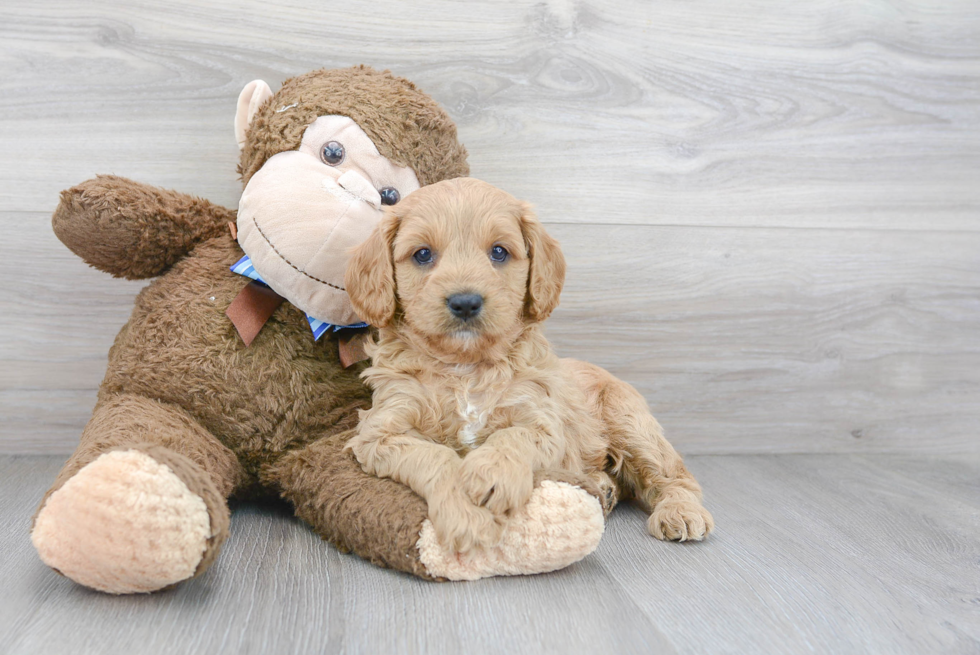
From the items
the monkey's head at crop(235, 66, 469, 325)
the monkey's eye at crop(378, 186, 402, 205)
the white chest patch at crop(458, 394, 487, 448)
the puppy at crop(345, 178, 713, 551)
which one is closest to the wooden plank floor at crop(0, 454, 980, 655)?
the puppy at crop(345, 178, 713, 551)

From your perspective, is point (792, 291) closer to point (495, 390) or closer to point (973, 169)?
point (973, 169)

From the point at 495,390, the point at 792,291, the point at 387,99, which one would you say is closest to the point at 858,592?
the point at 495,390

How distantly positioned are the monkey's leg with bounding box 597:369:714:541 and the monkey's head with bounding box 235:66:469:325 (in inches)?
24.0

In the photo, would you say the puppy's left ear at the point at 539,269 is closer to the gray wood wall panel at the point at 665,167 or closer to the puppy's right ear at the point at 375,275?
the puppy's right ear at the point at 375,275

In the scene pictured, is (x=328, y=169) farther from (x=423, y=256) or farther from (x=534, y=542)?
(x=534, y=542)

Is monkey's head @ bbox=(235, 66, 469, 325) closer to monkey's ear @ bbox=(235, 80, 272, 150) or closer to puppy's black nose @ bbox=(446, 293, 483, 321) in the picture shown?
monkey's ear @ bbox=(235, 80, 272, 150)

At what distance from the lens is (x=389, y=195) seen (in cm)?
151

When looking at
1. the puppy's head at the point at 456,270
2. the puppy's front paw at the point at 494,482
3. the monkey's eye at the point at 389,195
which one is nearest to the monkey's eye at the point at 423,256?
the puppy's head at the point at 456,270

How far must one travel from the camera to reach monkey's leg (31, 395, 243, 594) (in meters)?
1.06

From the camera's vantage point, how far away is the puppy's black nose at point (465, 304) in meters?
1.24

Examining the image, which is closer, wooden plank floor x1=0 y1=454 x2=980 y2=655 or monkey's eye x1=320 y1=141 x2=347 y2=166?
wooden plank floor x1=0 y1=454 x2=980 y2=655

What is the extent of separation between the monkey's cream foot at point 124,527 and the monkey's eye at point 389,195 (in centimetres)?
67

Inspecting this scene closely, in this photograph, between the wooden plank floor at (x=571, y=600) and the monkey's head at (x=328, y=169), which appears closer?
the wooden plank floor at (x=571, y=600)

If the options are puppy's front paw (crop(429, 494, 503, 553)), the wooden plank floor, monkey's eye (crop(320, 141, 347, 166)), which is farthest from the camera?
monkey's eye (crop(320, 141, 347, 166))
